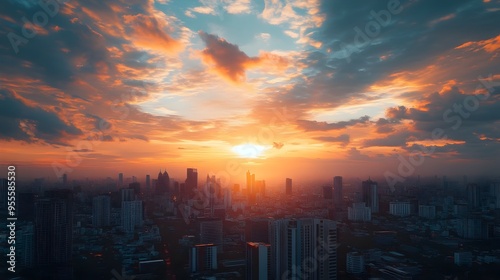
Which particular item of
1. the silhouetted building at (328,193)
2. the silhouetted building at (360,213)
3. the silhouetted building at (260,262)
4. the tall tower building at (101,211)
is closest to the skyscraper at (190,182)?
the tall tower building at (101,211)

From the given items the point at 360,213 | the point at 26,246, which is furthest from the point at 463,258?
the point at 26,246

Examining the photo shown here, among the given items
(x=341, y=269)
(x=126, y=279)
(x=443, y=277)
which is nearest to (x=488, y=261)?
(x=443, y=277)

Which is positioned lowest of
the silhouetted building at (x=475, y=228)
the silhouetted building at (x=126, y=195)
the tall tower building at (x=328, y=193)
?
the silhouetted building at (x=475, y=228)

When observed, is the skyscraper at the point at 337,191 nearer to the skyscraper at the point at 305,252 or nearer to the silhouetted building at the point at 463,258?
the silhouetted building at the point at 463,258

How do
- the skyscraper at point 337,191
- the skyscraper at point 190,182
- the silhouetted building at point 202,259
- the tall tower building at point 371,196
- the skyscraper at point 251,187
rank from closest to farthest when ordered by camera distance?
the silhouetted building at point 202,259 < the tall tower building at point 371,196 < the skyscraper at point 337,191 < the skyscraper at point 190,182 < the skyscraper at point 251,187

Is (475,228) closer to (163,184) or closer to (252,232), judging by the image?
(252,232)

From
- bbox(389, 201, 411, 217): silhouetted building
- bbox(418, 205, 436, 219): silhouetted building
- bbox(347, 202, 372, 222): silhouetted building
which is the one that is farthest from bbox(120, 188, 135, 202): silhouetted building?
bbox(418, 205, 436, 219): silhouetted building

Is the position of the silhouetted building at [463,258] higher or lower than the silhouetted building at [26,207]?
lower
